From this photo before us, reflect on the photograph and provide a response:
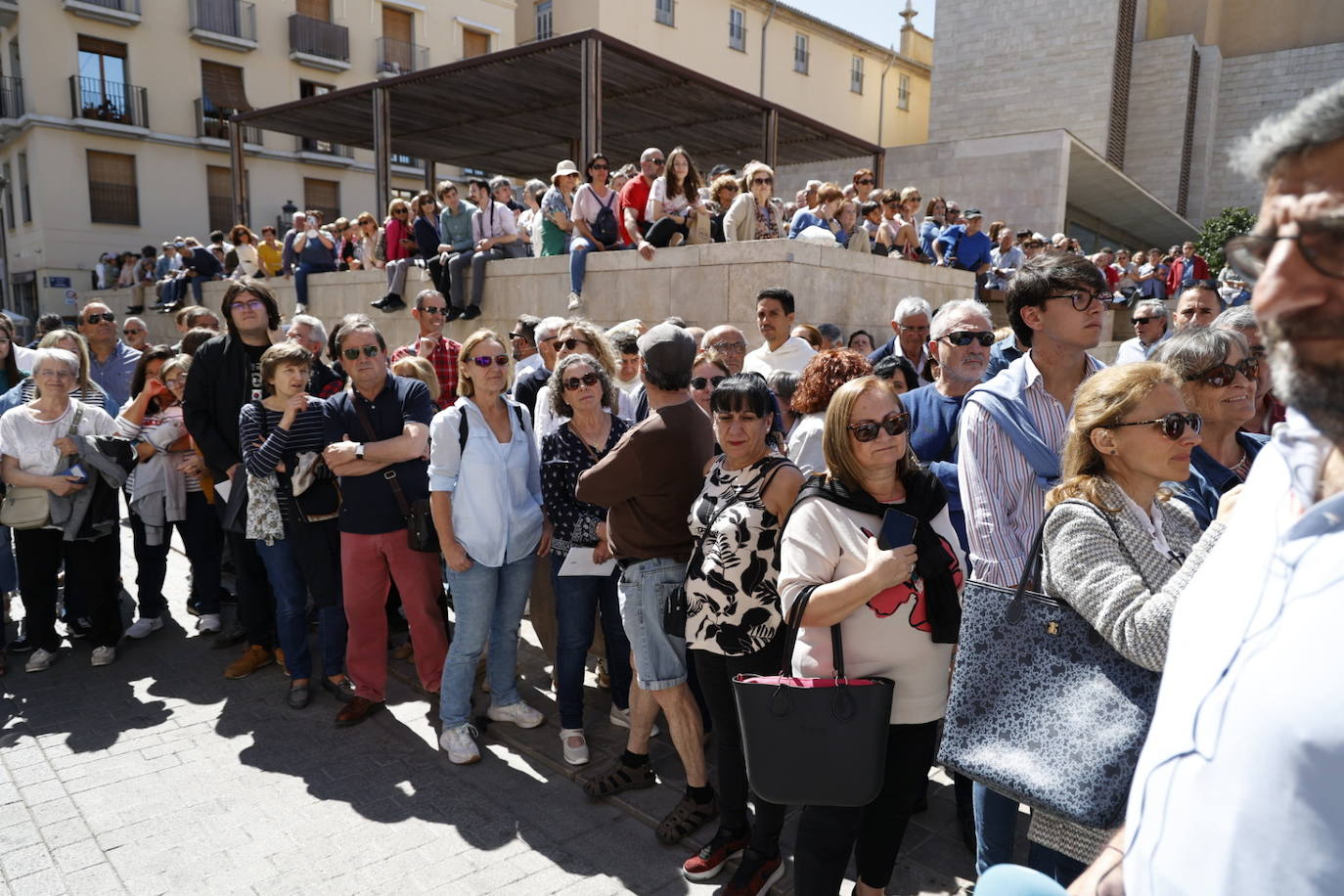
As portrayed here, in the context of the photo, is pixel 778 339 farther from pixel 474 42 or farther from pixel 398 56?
pixel 474 42

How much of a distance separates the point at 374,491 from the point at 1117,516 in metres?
3.48

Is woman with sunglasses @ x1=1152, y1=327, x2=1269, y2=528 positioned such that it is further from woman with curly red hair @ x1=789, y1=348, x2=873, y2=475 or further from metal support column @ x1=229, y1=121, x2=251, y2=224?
metal support column @ x1=229, y1=121, x2=251, y2=224

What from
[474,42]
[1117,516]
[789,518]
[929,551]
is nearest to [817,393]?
[789,518]

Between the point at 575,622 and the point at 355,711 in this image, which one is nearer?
the point at 575,622

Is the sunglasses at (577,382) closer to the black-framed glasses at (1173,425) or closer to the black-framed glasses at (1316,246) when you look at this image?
the black-framed glasses at (1173,425)

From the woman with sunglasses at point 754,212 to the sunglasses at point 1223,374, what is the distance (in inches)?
243

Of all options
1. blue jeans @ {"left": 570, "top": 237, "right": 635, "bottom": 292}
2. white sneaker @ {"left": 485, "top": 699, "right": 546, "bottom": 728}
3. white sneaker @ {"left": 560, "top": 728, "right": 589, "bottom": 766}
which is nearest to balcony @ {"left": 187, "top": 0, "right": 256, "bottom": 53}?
blue jeans @ {"left": 570, "top": 237, "right": 635, "bottom": 292}

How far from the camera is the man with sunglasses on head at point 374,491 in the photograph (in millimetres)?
4289

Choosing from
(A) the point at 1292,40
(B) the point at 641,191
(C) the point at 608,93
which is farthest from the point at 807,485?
(A) the point at 1292,40

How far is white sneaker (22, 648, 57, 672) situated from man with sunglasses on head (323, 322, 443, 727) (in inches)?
82.5

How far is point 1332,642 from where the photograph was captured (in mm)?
714

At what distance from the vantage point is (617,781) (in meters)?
3.67

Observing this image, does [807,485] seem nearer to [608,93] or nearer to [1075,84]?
[608,93]

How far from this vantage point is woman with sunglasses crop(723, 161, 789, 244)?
28.4 feet
